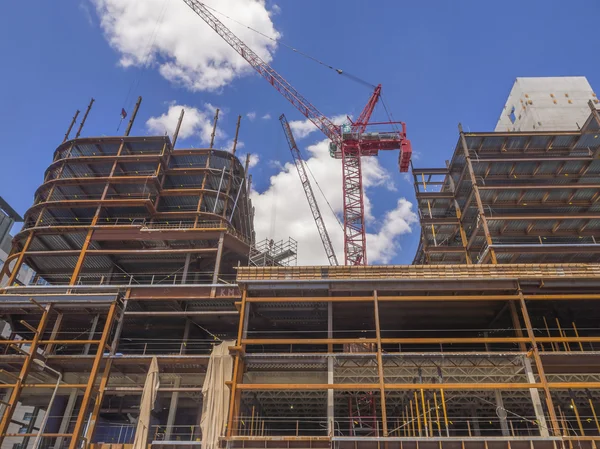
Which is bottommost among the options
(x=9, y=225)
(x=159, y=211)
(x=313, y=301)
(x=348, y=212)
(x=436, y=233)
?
(x=313, y=301)

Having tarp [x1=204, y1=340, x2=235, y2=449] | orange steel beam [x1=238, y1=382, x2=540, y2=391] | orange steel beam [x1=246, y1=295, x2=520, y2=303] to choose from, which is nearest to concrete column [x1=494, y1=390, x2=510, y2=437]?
orange steel beam [x1=238, y1=382, x2=540, y2=391]

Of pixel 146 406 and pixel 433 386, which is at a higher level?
pixel 433 386

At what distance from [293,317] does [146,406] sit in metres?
11.9

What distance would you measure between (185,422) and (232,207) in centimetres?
2108

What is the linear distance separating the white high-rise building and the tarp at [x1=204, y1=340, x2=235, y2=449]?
5190 centimetres

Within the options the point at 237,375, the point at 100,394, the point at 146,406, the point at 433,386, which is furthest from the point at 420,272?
the point at 100,394

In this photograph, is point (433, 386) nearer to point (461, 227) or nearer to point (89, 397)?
point (89, 397)

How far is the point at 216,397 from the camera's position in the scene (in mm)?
28188

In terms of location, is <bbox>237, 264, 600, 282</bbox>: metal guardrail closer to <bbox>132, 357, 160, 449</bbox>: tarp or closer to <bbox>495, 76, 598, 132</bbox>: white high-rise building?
<bbox>132, 357, 160, 449</bbox>: tarp


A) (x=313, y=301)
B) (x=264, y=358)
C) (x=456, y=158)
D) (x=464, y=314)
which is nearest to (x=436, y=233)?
(x=456, y=158)

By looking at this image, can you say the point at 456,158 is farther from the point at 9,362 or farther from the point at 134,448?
the point at 9,362

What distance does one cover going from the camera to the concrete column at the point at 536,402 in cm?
2389

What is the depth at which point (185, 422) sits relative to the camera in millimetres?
38469

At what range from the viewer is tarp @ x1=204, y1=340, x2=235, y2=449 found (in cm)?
2627
